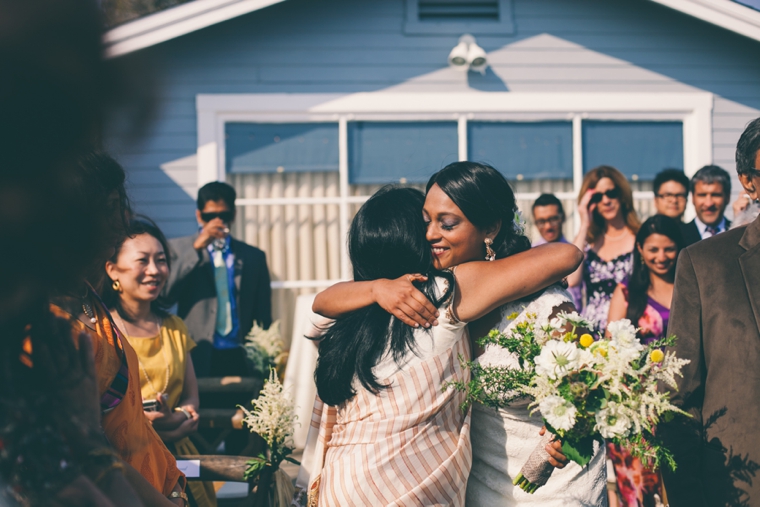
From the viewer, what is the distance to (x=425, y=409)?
2115 millimetres

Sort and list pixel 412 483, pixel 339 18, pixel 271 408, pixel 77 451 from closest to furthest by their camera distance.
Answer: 1. pixel 77 451
2. pixel 412 483
3. pixel 271 408
4. pixel 339 18

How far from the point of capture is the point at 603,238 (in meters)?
5.34

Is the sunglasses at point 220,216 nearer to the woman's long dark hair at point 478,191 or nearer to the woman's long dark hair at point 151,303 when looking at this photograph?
the woman's long dark hair at point 151,303

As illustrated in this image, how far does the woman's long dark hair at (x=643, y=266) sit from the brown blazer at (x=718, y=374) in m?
1.96

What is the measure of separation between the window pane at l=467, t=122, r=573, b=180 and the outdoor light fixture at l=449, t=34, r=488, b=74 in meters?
0.60

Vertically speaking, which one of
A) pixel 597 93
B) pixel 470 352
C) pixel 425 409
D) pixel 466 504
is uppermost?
pixel 597 93

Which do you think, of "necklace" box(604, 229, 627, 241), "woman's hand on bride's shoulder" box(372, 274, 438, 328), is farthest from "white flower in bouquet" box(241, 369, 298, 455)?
"necklace" box(604, 229, 627, 241)

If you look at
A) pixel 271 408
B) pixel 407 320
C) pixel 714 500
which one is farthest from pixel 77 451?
pixel 271 408

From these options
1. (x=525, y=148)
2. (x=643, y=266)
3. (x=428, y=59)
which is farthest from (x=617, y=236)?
(x=428, y=59)

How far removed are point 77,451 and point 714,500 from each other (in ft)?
7.10

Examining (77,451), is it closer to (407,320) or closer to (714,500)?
(407,320)

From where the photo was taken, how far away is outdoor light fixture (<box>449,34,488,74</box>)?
6.79 metres

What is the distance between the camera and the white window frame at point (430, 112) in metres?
6.84

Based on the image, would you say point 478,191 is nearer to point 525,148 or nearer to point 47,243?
point 47,243
